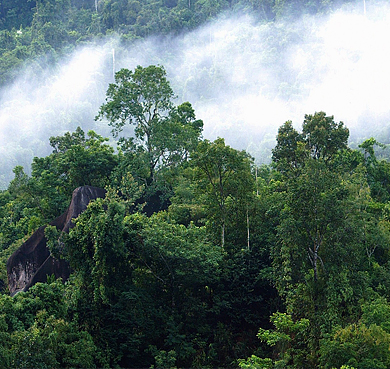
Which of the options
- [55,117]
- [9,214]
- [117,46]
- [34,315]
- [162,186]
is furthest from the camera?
[117,46]

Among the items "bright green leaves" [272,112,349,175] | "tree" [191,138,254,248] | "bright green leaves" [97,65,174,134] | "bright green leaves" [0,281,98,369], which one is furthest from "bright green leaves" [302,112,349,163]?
"bright green leaves" [0,281,98,369]

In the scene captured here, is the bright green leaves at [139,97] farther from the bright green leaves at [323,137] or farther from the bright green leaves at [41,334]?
the bright green leaves at [41,334]

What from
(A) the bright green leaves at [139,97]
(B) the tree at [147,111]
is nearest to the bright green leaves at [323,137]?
(B) the tree at [147,111]

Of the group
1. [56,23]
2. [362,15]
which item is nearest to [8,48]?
[56,23]

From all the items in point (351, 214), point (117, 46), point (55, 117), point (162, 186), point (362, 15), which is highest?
point (362, 15)

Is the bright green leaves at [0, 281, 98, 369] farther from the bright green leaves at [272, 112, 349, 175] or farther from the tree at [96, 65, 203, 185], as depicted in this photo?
the tree at [96, 65, 203, 185]

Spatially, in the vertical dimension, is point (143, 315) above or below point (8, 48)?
below

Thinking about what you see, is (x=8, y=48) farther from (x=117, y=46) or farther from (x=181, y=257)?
(x=181, y=257)

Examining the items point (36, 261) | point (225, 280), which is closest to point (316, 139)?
point (225, 280)

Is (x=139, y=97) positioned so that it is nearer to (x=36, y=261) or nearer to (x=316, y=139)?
(x=316, y=139)

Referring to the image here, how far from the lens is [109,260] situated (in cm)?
1828

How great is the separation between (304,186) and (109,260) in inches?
266

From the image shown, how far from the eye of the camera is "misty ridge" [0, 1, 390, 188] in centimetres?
7588

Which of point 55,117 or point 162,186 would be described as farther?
point 55,117
